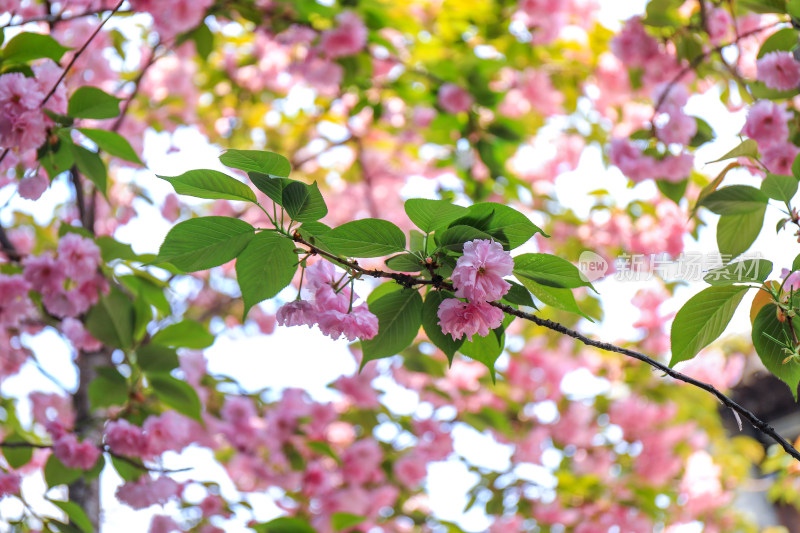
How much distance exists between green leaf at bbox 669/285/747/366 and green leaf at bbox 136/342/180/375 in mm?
980

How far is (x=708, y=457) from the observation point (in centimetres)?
384

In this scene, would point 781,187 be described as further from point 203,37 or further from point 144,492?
point 203,37

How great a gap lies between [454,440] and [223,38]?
2070 millimetres

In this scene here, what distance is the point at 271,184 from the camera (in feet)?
2.27

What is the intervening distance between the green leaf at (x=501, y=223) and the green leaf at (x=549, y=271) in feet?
0.09

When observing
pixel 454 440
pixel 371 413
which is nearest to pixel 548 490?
pixel 454 440

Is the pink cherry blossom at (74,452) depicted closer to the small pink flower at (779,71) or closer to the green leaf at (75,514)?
the green leaf at (75,514)

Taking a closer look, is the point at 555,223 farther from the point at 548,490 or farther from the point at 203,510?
the point at 203,510

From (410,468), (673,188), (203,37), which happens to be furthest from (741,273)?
(410,468)

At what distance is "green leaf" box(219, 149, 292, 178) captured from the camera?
0.70 m

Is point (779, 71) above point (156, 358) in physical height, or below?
above

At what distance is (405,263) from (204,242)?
232 millimetres

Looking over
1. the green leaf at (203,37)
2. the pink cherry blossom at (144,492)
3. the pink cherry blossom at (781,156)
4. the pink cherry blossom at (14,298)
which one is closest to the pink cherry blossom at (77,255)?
the pink cherry blossom at (14,298)

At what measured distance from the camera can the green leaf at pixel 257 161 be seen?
2.30 ft
